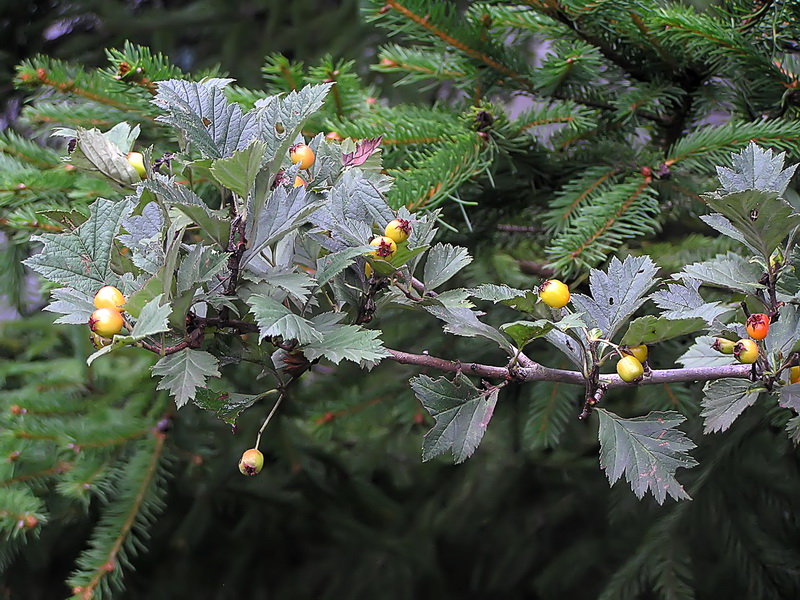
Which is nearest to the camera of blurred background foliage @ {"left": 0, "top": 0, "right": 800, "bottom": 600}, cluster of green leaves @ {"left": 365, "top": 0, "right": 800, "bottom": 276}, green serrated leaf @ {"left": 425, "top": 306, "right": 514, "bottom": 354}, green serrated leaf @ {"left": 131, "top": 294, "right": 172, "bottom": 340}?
green serrated leaf @ {"left": 131, "top": 294, "right": 172, "bottom": 340}

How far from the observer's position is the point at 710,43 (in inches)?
27.0

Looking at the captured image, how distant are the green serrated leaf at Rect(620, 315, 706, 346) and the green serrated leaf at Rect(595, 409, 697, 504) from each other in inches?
1.9

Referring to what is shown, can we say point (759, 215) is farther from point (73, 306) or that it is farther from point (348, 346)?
point (73, 306)

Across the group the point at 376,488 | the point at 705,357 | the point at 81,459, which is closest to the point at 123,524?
the point at 81,459

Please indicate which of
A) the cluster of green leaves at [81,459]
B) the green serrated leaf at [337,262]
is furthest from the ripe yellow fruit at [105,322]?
the cluster of green leaves at [81,459]

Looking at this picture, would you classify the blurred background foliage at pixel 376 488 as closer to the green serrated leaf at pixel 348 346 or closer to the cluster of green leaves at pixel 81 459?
the cluster of green leaves at pixel 81 459

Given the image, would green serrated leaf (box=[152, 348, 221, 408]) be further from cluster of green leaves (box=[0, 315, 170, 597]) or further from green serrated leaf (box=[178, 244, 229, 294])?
cluster of green leaves (box=[0, 315, 170, 597])

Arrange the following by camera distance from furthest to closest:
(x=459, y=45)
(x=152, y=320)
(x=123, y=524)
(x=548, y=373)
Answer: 1. (x=123, y=524)
2. (x=459, y=45)
3. (x=548, y=373)
4. (x=152, y=320)

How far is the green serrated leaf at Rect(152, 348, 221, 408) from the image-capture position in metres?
0.37

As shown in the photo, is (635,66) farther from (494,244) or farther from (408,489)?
(408,489)

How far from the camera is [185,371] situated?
1.25ft

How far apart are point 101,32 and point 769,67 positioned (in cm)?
143

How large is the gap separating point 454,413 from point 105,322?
21cm

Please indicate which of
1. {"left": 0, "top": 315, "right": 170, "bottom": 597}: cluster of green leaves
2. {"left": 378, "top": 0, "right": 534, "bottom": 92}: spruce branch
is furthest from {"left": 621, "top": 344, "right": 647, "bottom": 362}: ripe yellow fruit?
{"left": 0, "top": 315, "right": 170, "bottom": 597}: cluster of green leaves
